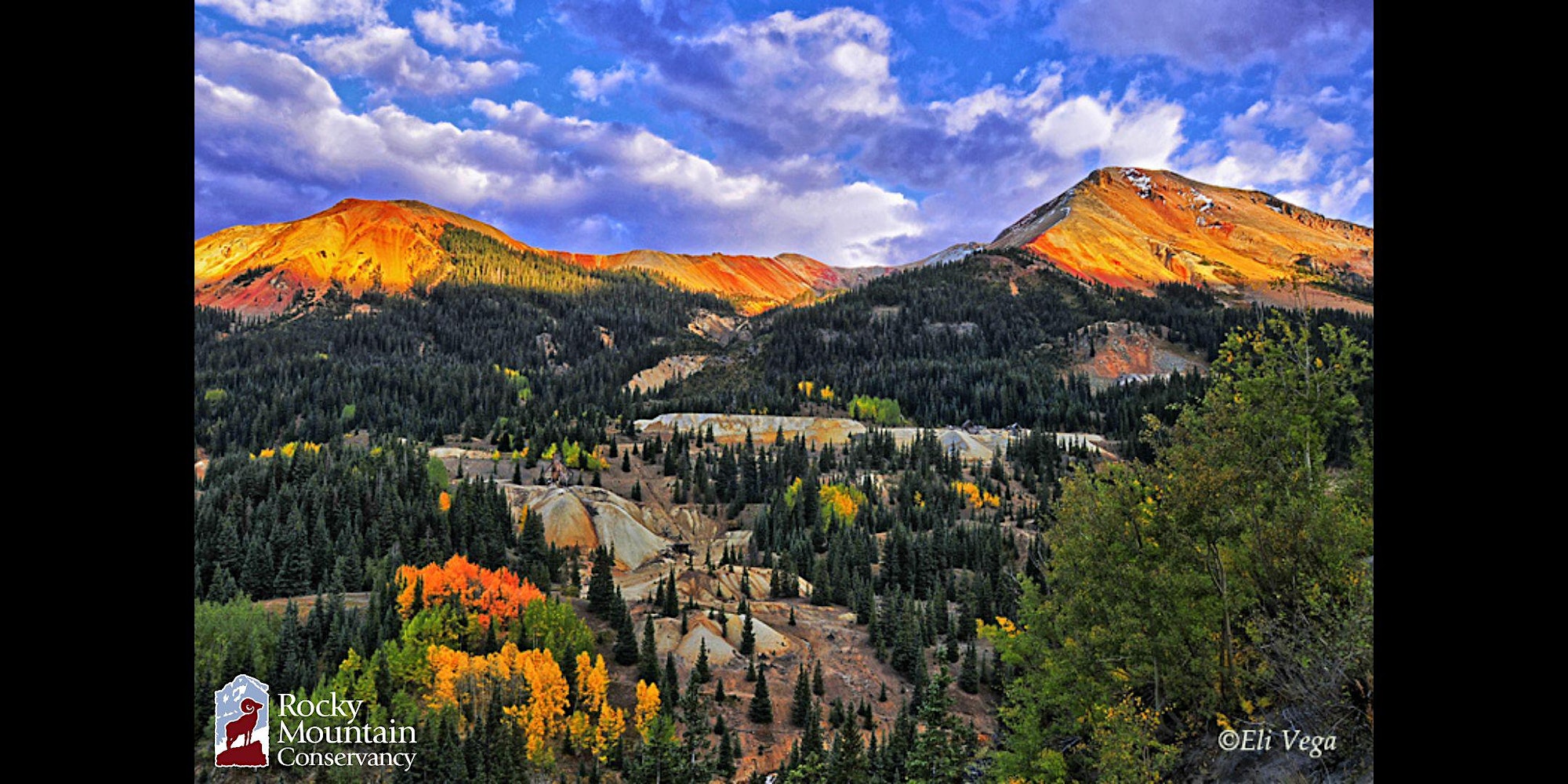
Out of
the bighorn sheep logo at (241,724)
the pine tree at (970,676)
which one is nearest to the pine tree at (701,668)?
the pine tree at (970,676)

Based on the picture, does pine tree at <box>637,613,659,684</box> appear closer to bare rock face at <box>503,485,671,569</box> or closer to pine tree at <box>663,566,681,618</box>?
pine tree at <box>663,566,681,618</box>

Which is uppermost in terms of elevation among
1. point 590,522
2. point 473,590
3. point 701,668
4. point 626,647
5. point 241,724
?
point 590,522

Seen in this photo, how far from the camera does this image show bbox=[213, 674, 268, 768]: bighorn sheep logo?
1468 inches

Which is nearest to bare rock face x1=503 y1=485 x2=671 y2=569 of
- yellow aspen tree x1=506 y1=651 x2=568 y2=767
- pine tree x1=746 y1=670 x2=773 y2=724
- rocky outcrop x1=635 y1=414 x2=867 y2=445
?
pine tree x1=746 y1=670 x2=773 y2=724

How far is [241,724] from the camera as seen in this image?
1519 inches

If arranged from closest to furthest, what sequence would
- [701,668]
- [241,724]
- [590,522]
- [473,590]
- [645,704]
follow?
[241,724] < [645,704] < [701,668] < [473,590] < [590,522]

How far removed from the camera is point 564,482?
419 ft

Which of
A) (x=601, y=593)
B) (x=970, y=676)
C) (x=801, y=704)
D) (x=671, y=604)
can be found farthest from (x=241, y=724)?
(x=970, y=676)

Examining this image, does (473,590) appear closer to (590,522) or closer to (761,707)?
(761,707)

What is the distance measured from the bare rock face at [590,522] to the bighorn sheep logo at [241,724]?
5752 cm

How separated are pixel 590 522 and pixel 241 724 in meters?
71.6

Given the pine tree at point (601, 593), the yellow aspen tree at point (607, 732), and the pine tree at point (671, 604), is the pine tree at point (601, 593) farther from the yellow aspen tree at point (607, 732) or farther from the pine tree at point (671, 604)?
the yellow aspen tree at point (607, 732)
